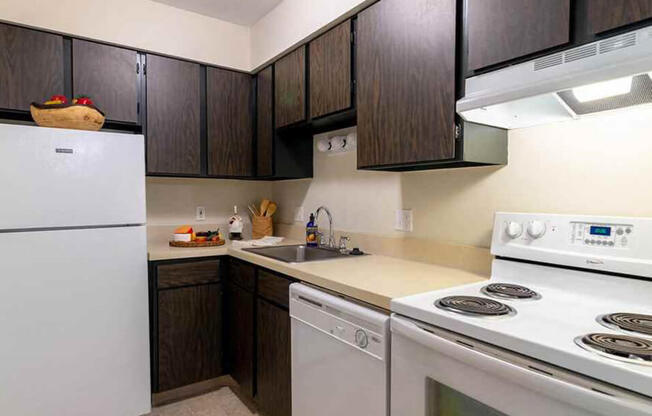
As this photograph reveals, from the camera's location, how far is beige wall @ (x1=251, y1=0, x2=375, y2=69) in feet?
6.31

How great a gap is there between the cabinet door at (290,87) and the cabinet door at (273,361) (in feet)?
3.70

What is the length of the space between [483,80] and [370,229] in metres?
1.08

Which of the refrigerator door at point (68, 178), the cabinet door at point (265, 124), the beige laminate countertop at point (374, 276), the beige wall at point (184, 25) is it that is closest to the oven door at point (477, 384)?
the beige laminate countertop at point (374, 276)

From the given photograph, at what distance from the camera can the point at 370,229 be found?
212 cm

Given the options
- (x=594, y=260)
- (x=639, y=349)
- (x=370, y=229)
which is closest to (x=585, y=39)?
(x=594, y=260)

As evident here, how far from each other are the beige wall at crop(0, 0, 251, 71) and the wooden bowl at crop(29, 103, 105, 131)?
0.56 metres

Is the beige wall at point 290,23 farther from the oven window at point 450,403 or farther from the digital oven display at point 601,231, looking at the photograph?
the oven window at point 450,403

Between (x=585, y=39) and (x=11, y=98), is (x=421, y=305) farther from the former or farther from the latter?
(x=11, y=98)

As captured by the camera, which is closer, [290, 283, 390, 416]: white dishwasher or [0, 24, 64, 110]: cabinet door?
[290, 283, 390, 416]: white dishwasher

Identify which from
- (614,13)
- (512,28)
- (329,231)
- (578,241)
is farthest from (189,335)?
(614,13)

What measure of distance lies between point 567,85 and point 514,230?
562 millimetres

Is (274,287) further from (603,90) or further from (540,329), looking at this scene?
(603,90)

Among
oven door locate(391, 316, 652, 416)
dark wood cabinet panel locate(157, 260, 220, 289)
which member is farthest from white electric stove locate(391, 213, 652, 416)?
dark wood cabinet panel locate(157, 260, 220, 289)

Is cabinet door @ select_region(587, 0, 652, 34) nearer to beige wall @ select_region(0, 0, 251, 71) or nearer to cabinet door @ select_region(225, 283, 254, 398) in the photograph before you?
cabinet door @ select_region(225, 283, 254, 398)
